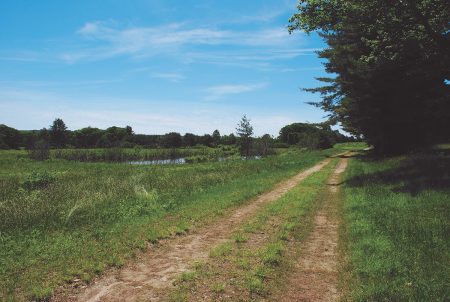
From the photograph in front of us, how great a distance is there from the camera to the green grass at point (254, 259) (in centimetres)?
624

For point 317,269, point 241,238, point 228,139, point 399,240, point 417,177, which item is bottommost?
point 317,269

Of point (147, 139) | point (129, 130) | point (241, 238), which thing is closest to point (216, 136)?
point (147, 139)

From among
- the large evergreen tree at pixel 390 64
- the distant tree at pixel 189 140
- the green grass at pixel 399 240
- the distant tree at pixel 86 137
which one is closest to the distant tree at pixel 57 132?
the distant tree at pixel 86 137

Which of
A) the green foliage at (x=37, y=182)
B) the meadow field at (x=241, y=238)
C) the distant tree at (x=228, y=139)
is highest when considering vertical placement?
the distant tree at (x=228, y=139)

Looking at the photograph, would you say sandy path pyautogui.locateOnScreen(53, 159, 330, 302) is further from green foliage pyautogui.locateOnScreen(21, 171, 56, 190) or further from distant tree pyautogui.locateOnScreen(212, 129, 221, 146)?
distant tree pyautogui.locateOnScreen(212, 129, 221, 146)

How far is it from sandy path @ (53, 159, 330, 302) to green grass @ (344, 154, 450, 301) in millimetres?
3195

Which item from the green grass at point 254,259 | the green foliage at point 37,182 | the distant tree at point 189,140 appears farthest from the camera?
the distant tree at point 189,140

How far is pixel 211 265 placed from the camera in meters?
7.50

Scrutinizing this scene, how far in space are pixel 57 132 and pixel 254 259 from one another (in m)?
130

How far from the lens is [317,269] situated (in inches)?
289

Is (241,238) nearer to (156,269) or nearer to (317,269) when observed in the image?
(317,269)

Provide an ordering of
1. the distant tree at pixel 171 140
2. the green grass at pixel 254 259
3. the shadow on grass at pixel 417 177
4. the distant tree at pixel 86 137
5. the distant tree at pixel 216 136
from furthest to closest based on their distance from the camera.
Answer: the distant tree at pixel 216 136 < the distant tree at pixel 171 140 < the distant tree at pixel 86 137 < the shadow on grass at pixel 417 177 < the green grass at pixel 254 259

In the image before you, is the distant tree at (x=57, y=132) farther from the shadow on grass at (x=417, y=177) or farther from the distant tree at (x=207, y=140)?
the shadow on grass at (x=417, y=177)

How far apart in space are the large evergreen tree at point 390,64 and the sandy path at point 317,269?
37.5 feet
